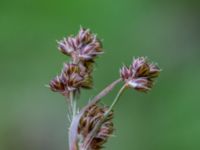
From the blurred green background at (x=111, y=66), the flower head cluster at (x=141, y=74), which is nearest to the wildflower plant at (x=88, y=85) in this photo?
the flower head cluster at (x=141, y=74)

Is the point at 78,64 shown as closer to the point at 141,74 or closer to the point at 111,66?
the point at 141,74

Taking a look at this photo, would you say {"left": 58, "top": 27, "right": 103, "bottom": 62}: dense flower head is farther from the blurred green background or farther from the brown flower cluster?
the blurred green background

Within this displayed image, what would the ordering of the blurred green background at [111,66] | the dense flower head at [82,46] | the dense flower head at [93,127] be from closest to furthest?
the dense flower head at [93,127], the dense flower head at [82,46], the blurred green background at [111,66]

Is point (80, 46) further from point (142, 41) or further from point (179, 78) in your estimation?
point (142, 41)

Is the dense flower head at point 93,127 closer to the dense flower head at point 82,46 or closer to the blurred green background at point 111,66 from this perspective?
the dense flower head at point 82,46

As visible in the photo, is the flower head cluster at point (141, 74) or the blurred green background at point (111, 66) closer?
the flower head cluster at point (141, 74)

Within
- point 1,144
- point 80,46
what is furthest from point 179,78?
point 80,46
